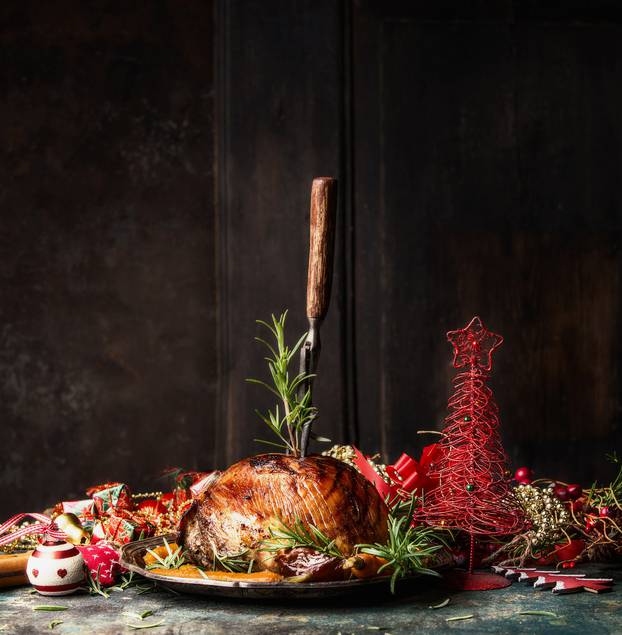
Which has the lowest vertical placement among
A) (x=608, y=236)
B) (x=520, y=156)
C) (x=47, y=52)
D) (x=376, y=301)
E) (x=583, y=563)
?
(x=583, y=563)

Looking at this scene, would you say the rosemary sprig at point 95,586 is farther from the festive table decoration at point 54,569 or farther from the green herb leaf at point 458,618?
the green herb leaf at point 458,618

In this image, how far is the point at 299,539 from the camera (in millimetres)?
1629

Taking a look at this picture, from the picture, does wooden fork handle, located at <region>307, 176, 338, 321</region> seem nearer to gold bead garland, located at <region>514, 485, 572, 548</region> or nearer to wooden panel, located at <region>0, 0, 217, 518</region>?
gold bead garland, located at <region>514, 485, 572, 548</region>

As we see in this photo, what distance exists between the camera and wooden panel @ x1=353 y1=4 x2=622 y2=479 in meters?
4.34

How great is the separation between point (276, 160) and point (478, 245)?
1056mm

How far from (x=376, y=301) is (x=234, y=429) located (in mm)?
919

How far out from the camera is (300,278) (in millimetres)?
4285

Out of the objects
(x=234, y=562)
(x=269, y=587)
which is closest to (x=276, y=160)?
(x=234, y=562)

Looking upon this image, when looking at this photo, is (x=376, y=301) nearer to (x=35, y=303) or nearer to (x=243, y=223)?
(x=243, y=223)

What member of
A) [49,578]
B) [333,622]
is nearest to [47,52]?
[49,578]

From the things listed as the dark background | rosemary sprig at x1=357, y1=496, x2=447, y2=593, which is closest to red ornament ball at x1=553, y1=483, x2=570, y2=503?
rosemary sprig at x1=357, y1=496, x2=447, y2=593

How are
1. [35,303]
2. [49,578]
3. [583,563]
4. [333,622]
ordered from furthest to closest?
[35,303] → [583,563] → [49,578] → [333,622]

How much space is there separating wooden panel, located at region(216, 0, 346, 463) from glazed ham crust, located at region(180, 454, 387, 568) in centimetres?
251

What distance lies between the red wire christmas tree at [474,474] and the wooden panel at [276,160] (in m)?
2.32
